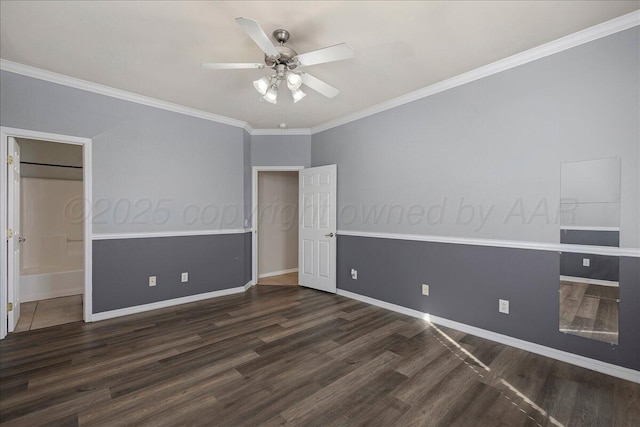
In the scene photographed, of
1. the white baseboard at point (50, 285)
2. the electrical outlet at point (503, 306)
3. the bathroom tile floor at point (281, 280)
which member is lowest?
the bathroom tile floor at point (281, 280)

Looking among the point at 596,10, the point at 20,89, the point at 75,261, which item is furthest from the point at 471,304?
the point at 75,261

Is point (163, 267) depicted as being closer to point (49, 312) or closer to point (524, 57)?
point (49, 312)

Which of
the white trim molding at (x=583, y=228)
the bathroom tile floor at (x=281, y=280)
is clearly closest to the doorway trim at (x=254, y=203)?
the bathroom tile floor at (x=281, y=280)

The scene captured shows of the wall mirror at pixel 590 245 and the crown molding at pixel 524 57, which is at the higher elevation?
the crown molding at pixel 524 57

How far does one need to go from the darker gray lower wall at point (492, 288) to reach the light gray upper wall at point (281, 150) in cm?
199

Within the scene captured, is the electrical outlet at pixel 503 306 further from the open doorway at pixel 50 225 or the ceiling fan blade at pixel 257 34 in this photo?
the open doorway at pixel 50 225

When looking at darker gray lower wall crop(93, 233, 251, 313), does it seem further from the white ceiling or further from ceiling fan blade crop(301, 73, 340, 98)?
ceiling fan blade crop(301, 73, 340, 98)

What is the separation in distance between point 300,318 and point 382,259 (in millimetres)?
1346

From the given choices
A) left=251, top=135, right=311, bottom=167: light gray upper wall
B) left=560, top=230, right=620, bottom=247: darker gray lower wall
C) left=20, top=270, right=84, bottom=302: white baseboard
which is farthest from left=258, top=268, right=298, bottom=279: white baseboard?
left=560, top=230, right=620, bottom=247: darker gray lower wall

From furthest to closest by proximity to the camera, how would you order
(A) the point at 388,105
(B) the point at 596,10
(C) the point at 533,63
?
(A) the point at 388,105 < (C) the point at 533,63 < (B) the point at 596,10

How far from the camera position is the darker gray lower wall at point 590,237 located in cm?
225

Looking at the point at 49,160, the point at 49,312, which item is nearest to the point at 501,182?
the point at 49,312

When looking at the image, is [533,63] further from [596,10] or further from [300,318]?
[300,318]

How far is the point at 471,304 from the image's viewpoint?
119 inches
